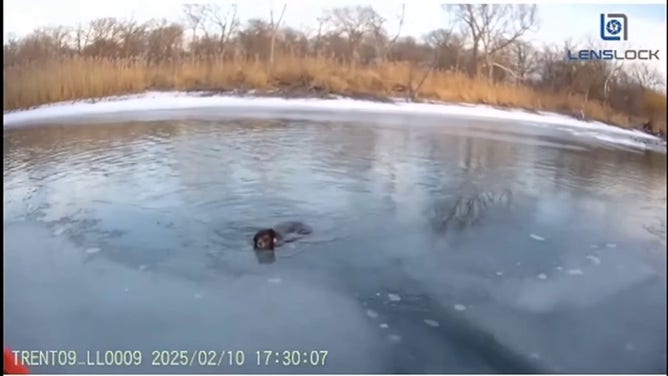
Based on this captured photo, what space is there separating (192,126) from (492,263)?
0.77m

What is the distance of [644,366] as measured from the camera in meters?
1.30

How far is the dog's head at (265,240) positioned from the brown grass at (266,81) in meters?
0.38

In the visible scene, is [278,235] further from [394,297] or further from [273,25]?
[273,25]

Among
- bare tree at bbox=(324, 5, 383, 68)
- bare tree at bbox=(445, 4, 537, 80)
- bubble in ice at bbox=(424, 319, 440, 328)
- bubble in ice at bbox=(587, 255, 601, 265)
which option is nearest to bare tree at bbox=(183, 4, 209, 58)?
bare tree at bbox=(324, 5, 383, 68)

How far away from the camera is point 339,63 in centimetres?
146

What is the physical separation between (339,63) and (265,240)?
1.52 ft

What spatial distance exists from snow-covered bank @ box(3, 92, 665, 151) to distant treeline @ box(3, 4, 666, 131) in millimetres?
22

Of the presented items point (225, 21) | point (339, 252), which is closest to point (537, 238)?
point (339, 252)

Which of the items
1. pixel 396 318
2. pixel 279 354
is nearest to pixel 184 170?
pixel 279 354

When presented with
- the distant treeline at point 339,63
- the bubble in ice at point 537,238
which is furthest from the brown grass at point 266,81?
the bubble in ice at point 537,238

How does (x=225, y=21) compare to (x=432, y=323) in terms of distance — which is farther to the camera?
(x=225, y=21)

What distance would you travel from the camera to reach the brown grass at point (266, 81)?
1435 millimetres

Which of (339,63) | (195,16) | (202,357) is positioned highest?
(195,16)

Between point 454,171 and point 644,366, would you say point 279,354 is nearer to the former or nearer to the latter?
point 454,171
